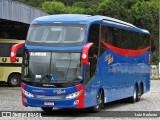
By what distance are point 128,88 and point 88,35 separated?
5.97 m

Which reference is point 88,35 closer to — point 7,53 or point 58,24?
point 58,24

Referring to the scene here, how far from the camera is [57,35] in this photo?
632 inches

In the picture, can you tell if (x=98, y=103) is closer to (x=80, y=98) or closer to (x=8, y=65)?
(x=80, y=98)

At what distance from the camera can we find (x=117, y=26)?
19516 mm

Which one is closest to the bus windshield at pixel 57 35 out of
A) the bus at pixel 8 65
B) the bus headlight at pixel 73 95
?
the bus headlight at pixel 73 95

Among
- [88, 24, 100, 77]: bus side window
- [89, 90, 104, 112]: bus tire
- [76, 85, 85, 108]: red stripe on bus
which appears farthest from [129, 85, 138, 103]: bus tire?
[76, 85, 85, 108]: red stripe on bus

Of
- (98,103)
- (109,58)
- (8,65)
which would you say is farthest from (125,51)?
(8,65)

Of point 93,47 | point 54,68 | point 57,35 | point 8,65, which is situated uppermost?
point 57,35

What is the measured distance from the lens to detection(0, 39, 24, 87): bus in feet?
106

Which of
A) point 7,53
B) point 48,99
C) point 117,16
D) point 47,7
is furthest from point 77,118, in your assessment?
point 47,7

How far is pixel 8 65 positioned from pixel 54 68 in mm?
17425

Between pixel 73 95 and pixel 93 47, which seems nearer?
pixel 73 95

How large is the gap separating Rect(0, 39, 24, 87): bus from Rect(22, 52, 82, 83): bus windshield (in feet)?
53.7

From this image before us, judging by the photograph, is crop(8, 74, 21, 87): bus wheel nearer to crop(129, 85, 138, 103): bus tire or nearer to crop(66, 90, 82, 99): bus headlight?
crop(129, 85, 138, 103): bus tire
